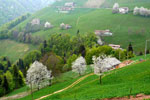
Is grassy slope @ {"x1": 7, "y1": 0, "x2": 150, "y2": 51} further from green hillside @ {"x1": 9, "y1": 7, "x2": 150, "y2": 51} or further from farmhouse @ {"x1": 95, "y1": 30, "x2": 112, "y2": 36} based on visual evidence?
farmhouse @ {"x1": 95, "y1": 30, "x2": 112, "y2": 36}

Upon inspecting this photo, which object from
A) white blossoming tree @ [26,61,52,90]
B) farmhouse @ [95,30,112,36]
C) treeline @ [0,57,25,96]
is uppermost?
farmhouse @ [95,30,112,36]

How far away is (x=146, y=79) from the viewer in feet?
121

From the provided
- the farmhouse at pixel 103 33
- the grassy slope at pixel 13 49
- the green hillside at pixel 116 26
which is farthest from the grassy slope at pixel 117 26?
the grassy slope at pixel 13 49

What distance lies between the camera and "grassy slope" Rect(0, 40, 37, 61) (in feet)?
487

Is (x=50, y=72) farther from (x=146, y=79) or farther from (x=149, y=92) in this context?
(x=149, y=92)

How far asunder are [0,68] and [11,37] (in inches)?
2783

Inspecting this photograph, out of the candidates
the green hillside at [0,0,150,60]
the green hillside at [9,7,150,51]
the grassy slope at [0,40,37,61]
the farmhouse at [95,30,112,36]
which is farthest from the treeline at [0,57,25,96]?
the farmhouse at [95,30,112,36]

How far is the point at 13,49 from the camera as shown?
16038 cm

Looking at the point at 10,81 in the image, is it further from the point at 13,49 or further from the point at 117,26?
the point at 117,26

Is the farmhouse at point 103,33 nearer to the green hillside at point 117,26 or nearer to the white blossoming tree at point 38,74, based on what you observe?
the green hillside at point 117,26

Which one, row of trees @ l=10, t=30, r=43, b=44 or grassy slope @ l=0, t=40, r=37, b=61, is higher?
row of trees @ l=10, t=30, r=43, b=44

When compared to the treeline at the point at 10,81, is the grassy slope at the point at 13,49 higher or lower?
higher

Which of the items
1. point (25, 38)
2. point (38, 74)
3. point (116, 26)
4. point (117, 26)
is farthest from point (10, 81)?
point (117, 26)

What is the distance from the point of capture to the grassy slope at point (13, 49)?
148438 mm
